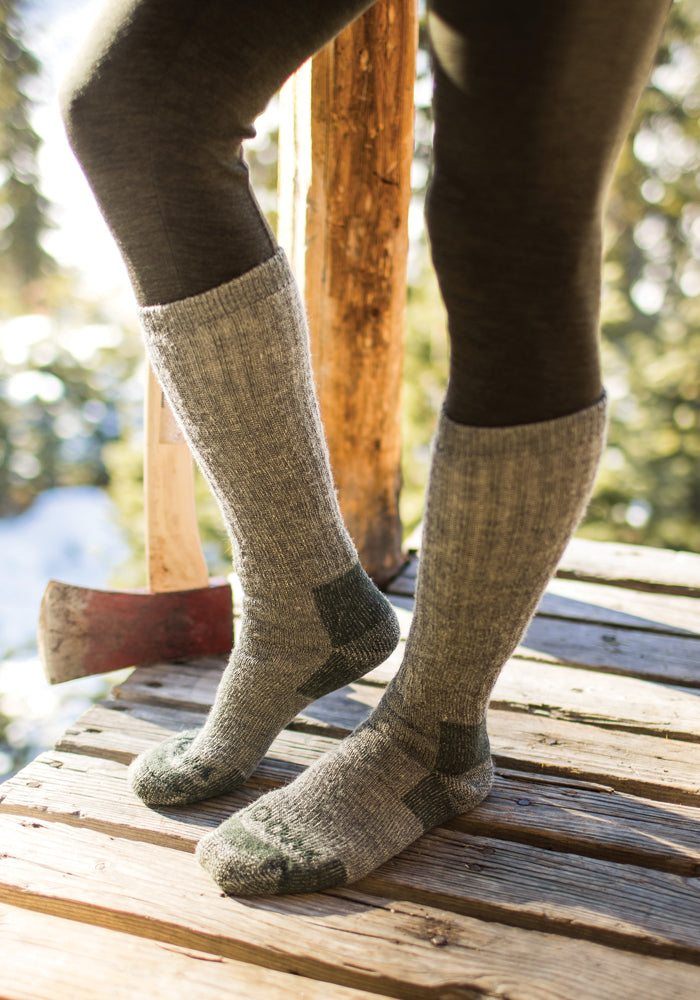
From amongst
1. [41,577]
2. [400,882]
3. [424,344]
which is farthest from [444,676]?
[41,577]

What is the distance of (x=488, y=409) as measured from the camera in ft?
1.94

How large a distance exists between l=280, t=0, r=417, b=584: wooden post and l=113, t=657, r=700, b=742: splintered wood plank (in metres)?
0.49

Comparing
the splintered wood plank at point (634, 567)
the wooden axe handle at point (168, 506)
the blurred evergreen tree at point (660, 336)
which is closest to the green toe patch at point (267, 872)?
the wooden axe handle at point (168, 506)

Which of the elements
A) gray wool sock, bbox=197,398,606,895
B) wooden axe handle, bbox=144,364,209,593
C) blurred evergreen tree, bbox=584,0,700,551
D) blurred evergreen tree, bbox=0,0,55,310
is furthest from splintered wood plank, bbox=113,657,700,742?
blurred evergreen tree, bbox=0,0,55,310

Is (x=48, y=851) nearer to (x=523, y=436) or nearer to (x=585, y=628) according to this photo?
(x=523, y=436)

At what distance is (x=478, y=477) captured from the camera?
604mm

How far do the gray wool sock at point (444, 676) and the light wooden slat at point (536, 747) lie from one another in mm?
147

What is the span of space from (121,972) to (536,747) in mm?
575

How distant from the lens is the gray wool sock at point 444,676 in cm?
60

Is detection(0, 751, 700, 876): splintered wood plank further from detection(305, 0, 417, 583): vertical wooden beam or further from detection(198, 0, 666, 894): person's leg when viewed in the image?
detection(305, 0, 417, 583): vertical wooden beam

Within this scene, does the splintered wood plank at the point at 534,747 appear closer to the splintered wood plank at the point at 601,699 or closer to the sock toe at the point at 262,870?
the splintered wood plank at the point at 601,699

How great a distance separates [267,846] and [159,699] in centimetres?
44

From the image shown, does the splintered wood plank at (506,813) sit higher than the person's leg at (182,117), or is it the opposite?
the person's leg at (182,117)

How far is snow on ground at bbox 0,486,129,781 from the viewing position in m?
5.87
